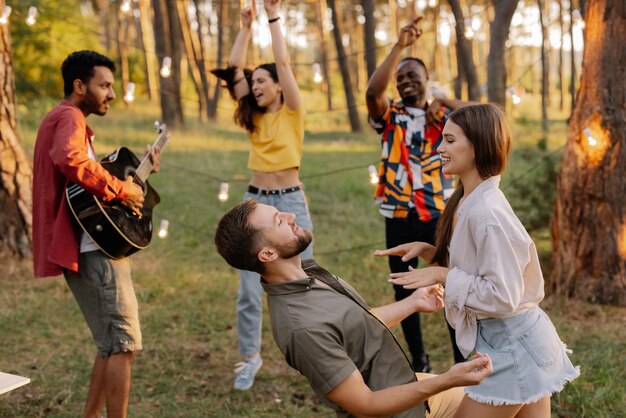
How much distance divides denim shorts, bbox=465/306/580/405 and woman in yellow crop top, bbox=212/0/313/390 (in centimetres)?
188

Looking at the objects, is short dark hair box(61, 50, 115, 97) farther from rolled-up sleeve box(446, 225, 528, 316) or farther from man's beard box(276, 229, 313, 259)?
rolled-up sleeve box(446, 225, 528, 316)

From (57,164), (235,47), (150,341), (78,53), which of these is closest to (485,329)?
(57,164)

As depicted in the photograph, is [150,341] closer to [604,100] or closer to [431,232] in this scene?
[431,232]

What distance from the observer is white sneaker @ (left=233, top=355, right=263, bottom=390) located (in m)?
4.20

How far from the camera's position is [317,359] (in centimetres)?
216

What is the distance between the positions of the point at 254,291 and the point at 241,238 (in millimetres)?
1840

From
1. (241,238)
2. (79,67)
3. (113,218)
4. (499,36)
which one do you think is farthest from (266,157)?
(499,36)

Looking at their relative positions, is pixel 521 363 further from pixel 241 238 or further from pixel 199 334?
pixel 199 334

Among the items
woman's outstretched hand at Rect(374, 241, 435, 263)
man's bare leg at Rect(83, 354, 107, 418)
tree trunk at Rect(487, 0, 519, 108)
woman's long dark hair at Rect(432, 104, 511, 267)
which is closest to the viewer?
woman's long dark hair at Rect(432, 104, 511, 267)

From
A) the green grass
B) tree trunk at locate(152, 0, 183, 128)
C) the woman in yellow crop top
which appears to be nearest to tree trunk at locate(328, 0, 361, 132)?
tree trunk at locate(152, 0, 183, 128)

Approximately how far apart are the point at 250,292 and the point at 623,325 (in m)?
2.55

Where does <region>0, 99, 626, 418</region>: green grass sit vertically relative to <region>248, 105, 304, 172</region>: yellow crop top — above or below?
below

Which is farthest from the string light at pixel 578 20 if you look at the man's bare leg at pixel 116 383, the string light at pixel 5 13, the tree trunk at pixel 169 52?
the tree trunk at pixel 169 52

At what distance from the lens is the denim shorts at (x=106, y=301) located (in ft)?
10.8
